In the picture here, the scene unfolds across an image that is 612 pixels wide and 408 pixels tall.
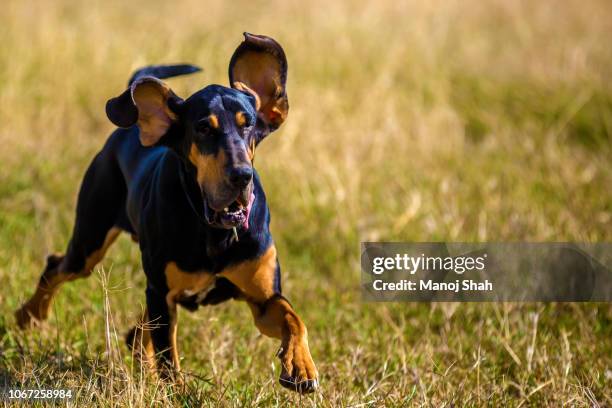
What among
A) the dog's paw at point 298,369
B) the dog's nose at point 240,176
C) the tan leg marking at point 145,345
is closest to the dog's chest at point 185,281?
the tan leg marking at point 145,345

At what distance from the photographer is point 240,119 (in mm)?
3871

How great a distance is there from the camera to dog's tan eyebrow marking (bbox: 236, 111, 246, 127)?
3.87 m

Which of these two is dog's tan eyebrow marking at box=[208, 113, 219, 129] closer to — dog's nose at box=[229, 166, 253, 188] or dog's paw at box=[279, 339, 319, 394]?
dog's nose at box=[229, 166, 253, 188]

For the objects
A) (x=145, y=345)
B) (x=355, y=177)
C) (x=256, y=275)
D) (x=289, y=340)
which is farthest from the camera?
(x=355, y=177)

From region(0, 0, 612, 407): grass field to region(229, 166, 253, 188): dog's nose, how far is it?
2.38ft

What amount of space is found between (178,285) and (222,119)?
742 mm

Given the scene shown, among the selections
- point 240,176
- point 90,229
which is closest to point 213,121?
point 240,176

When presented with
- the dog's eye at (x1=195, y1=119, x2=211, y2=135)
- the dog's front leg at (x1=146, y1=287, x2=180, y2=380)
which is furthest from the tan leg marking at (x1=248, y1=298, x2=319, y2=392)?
the dog's eye at (x1=195, y1=119, x2=211, y2=135)

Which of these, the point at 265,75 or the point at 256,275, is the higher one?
the point at 265,75

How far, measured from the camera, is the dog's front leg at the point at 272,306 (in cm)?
→ 394

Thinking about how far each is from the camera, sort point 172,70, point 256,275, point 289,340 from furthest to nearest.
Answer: point 172,70, point 256,275, point 289,340

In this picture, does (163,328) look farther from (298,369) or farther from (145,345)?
(298,369)

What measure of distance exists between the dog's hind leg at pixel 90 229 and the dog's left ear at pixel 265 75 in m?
1.05

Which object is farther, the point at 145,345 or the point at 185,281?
the point at 145,345
